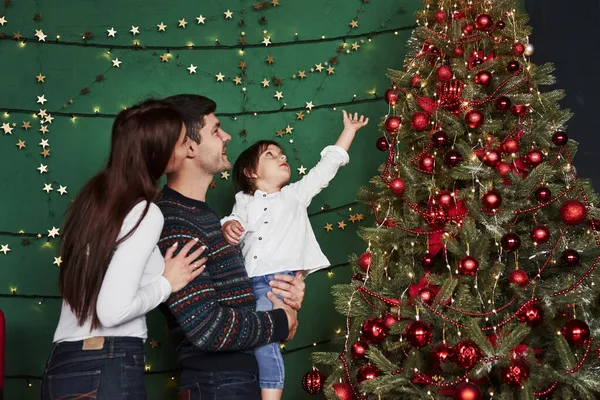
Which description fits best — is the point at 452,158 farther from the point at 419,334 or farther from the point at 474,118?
the point at 419,334

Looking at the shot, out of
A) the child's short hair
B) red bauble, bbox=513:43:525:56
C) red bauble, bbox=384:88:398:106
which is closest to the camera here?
A: red bauble, bbox=513:43:525:56

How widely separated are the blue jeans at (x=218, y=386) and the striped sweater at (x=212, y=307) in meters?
0.02

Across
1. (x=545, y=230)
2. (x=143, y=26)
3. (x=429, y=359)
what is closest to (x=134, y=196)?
(x=429, y=359)

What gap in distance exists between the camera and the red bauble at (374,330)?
8.71 feet

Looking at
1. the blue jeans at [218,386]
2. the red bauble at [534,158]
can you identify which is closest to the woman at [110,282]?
the blue jeans at [218,386]

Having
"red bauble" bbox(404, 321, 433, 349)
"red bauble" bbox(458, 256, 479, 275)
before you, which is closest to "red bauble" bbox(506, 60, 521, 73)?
"red bauble" bbox(458, 256, 479, 275)

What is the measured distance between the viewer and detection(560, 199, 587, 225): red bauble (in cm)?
266

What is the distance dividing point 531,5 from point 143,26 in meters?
2.16

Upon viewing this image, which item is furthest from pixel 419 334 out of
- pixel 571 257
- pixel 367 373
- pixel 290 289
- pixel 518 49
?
pixel 518 49

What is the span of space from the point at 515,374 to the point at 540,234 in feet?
1.74

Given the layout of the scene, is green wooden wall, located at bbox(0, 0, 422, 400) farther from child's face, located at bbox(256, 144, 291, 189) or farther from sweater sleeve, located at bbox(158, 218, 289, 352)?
→ sweater sleeve, located at bbox(158, 218, 289, 352)

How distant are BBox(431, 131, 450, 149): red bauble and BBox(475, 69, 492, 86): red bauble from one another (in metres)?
0.25

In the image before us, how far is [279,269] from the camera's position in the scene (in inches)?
119

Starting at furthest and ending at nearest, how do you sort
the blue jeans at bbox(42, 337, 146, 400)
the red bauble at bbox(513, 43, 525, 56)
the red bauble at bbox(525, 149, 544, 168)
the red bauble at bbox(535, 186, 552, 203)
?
the red bauble at bbox(513, 43, 525, 56), the red bauble at bbox(525, 149, 544, 168), the red bauble at bbox(535, 186, 552, 203), the blue jeans at bbox(42, 337, 146, 400)
